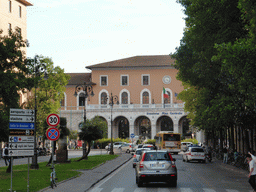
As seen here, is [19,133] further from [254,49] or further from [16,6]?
[16,6]

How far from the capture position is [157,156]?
19125 mm

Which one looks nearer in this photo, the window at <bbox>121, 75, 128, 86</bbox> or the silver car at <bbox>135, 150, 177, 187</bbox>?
the silver car at <bbox>135, 150, 177, 187</bbox>

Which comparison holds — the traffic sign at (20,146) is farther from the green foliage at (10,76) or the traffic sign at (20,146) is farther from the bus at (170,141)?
the bus at (170,141)

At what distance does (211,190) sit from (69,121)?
2965 inches

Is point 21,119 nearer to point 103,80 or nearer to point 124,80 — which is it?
point 124,80

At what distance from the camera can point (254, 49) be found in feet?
56.7

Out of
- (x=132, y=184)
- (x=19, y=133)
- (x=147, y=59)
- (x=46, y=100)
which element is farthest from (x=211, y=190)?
(x=147, y=59)

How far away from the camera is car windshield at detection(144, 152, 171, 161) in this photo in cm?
1900

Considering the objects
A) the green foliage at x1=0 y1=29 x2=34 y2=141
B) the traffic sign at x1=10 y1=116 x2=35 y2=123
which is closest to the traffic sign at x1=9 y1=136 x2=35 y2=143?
the traffic sign at x1=10 y1=116 x2=35 y2=123

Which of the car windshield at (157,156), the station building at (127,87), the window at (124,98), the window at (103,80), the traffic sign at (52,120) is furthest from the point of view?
the window at (103,80)

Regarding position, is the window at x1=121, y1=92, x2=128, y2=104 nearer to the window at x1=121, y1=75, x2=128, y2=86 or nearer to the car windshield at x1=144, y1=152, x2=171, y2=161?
the window at x1=121, y1=75, x2=128, y2=86

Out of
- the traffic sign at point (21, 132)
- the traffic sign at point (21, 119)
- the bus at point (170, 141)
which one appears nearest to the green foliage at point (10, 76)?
the traffic sign at point (21, 119)

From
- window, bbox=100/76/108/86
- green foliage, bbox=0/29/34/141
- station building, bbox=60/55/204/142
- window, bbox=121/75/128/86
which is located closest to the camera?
green foliage, bbox=0/29/34/141

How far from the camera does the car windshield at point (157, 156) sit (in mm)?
19000
